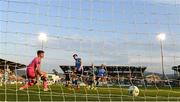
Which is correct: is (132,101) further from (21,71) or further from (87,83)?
(87,83)

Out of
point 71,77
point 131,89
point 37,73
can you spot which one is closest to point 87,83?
point 71,77

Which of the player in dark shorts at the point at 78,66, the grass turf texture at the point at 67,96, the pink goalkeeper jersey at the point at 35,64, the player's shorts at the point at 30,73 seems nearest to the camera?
the grass turf texture at the point at 67,96

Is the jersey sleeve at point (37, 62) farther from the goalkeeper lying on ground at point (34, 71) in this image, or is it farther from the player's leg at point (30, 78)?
the player's leg at point (30, 78)

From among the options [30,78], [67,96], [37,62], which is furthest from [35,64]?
[67,96]

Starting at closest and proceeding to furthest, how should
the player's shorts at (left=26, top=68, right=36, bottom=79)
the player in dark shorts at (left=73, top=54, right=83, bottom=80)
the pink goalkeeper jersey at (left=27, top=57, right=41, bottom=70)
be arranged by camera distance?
the player's shorts at (left=26, top=68, right=36, bottom=79) → the pink goalkeeper jersey at (left=27, top=57, right=41, bottom=70) → the player in dark shorts at (left=73, top=54, right=83, bottom=80)

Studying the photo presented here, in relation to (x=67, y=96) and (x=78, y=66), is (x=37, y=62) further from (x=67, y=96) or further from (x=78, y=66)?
(x=78, y=66)

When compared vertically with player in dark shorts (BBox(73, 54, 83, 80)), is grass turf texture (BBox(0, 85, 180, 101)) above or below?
below

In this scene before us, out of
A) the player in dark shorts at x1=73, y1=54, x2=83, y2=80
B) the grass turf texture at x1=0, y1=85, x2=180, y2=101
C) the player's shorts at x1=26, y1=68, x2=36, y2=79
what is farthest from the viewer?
the player in dark shorts at x1=73, y1=54, x2=83, y2=80

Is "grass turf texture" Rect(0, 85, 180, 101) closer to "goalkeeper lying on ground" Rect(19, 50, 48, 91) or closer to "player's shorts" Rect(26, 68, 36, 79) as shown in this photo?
"goalkeeper lying on ground" Rect(19, 50, 48, 91)

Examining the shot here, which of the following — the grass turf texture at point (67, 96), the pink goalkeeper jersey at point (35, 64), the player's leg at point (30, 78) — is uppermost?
the pink goalkeeper jersey at point (35, 64)

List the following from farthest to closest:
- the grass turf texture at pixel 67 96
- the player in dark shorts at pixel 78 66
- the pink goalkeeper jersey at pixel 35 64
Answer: the player in dark shorts at pixel 78 66 < the pink goalkeeper jersey at pixel 35 64 < the grass turf texture at pixel 67 96

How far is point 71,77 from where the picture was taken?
20109 mm

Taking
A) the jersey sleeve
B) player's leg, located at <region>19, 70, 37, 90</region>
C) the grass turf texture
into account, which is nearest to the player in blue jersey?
the grass turf texture

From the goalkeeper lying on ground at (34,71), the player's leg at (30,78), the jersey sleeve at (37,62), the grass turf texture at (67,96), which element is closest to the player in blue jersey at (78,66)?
the grass turf texture at (67,96)
